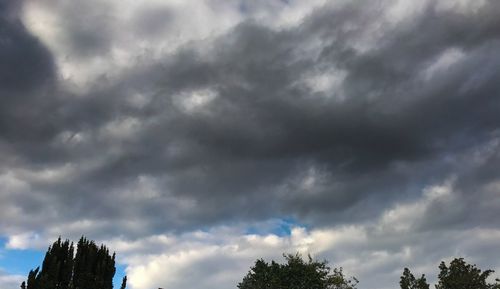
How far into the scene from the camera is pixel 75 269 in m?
58.7

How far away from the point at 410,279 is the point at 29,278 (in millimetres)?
50349

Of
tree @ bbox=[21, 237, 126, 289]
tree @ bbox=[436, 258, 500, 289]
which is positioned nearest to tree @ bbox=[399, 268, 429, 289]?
tree @ bbox=[436, 258, 500, 289]

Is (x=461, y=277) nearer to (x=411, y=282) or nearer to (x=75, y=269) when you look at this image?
(x=411, y=282)

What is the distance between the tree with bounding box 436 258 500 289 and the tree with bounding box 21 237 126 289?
154 feet

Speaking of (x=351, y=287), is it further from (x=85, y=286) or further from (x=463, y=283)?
(x=85, y=286)

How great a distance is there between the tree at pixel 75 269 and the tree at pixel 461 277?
1852 inches

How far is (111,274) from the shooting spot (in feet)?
211

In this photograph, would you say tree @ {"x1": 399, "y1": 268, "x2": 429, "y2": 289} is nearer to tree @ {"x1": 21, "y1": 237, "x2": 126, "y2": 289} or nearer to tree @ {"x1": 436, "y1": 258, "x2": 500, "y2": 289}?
tree @ {"x1": 436, "y1": 258, "x2": 500, "y2": 289}

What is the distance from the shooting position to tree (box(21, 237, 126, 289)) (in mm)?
53688

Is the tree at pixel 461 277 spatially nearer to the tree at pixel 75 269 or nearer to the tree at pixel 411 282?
the tree at pixel 411 282

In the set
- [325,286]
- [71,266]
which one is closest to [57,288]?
[71,266]

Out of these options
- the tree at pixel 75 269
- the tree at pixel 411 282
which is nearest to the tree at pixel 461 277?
the tree at pixel 411 282

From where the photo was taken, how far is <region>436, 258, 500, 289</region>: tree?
65.7 metres

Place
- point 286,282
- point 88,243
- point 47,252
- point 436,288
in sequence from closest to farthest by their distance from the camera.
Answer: point 47,252 < point 88,243 < point 436,288 < point 286,282
